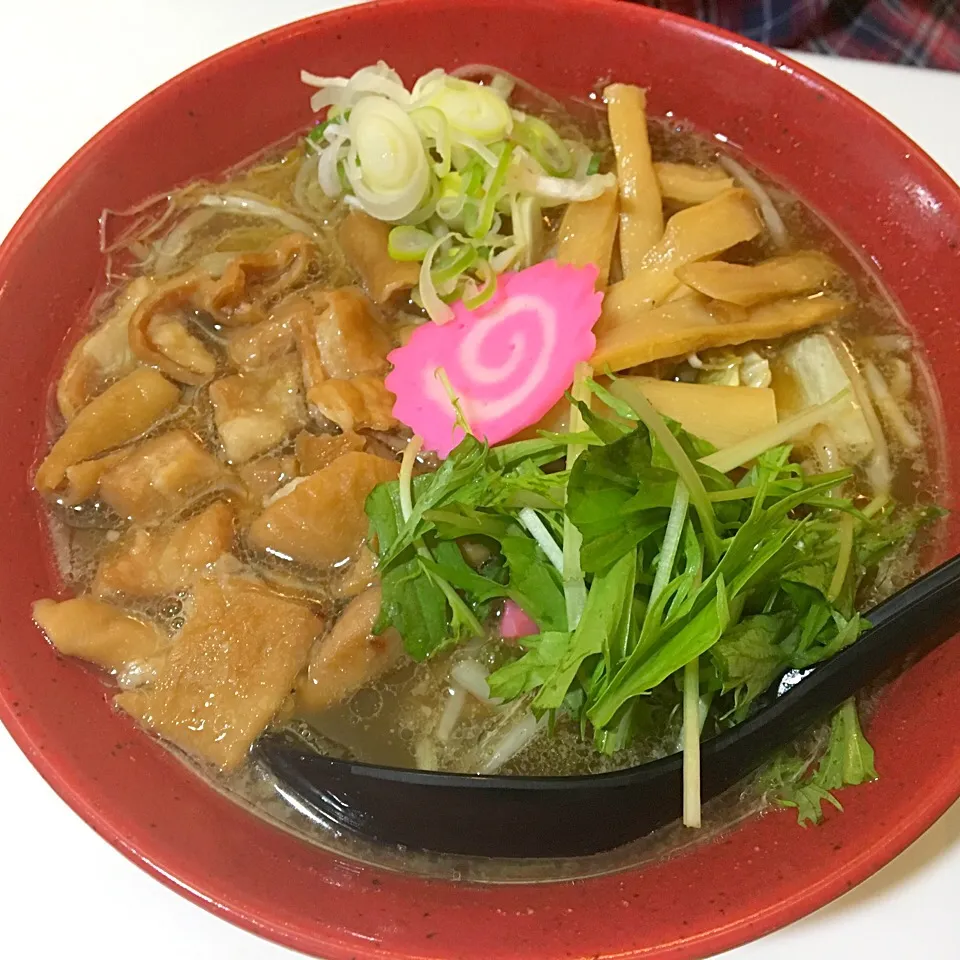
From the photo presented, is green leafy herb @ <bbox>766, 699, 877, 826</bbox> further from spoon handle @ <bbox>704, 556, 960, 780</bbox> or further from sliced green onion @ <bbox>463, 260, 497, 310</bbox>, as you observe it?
sliced green onion @ <bbox>463, 260, 497, 310</bbox>

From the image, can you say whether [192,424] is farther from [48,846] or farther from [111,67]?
[111,67]

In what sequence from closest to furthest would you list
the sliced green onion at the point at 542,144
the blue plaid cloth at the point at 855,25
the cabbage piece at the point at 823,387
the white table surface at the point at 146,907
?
the white table surface at the point at 146,907 < the cabbage piece at the point at 823,387 < the sliced green onion at the point at 542,144 < the blue plaid cloth at the point at 855,25

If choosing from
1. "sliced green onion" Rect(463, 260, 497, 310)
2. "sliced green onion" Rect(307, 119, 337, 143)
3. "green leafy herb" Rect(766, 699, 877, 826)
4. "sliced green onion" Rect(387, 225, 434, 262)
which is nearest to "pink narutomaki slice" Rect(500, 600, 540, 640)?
"green leafy herb" Rect(766, 699, 877, 826)

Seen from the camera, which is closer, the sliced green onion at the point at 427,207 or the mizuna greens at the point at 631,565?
the mizuna greens at the point at 631,565

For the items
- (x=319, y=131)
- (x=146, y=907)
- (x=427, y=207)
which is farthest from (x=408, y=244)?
(x=146, y=907)

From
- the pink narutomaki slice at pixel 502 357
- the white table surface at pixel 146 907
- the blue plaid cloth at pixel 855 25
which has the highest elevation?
the blue plaid cloth at pixel 855 25

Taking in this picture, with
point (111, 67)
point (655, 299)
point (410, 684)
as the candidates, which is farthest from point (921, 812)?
point (111, 67)

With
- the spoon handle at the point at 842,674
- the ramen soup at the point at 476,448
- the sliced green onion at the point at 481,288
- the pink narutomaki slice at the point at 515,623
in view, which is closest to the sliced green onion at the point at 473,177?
the ramen soup at the point at 476,448

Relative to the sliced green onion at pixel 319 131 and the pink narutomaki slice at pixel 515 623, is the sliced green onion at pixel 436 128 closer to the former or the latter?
the sliced green onion at pixel 319 131
